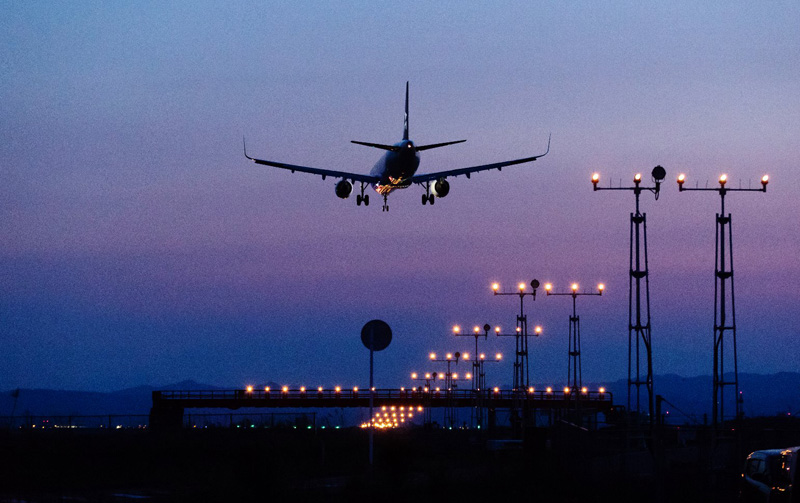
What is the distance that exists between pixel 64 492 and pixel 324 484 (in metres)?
6.63

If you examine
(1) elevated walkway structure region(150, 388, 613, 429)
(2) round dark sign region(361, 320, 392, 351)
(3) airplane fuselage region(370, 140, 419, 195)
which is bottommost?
(1) elevated walkway structure region(150, 388, 613, 429)

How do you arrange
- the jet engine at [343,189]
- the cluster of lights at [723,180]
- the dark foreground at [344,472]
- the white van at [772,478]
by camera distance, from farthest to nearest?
the jet engine at [343,189], the cluster of lights at [723,180], the dark foreground at [344,472], the white van at [772,478]

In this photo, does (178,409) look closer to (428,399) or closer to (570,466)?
(428,399)

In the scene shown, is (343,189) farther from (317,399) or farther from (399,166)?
(317,399)

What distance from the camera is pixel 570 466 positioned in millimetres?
30234

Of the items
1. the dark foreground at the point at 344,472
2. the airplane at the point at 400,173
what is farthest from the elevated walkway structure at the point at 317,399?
the dark foreground at the point at 344,472

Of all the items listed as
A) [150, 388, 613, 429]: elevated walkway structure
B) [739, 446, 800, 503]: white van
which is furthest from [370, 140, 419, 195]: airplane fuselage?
[150, 388, 613, 429]: elevated walkway structure

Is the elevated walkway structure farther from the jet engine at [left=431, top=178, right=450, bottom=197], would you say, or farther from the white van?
the white van

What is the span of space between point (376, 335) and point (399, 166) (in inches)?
1290

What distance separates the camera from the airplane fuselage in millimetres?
58938

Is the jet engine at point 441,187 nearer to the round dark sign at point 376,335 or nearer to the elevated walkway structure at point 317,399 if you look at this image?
the round dark sign at point 376,335

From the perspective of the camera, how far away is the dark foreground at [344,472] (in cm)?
2447

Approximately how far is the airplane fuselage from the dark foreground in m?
17.6

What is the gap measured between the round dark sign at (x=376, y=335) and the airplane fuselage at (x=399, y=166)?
3224 centimetres
